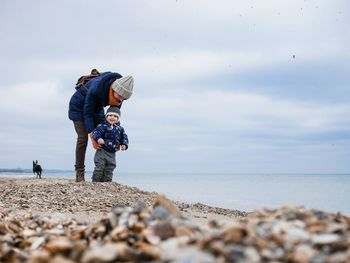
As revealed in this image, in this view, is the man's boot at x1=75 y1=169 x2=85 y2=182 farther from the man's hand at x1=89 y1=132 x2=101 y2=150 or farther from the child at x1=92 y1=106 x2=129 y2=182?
the man's hand at x1=89 y1=132 x2=101 y2=150

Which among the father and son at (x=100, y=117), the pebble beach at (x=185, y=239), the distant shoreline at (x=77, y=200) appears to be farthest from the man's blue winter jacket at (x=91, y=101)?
the pebble beach at (x=185, y=239)

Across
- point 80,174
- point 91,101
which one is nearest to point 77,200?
point 91,101

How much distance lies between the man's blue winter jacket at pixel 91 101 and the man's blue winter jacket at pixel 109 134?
17cm

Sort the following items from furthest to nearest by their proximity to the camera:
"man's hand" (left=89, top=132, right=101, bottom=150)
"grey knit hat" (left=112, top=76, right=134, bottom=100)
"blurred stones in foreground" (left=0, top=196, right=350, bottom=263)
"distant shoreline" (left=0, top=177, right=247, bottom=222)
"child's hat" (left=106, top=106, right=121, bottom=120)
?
"child's hat" (left=106, top=106, right=121, bottom=120)
"man's hand" (left=89, top=132, right=101, bottom=150)
"grey knit hat" (left=112, top=76, right=134, bottom=100)
"distant shoreline" (left=0, top=177, right=247, bottom=222)
"blurred stones in foreground" (left=0, top=196, right=350, bottom=263)

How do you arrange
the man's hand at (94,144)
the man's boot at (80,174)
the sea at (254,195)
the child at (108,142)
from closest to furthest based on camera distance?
1. the man's hand at (94,144)
2. the child at (108,142)
3. the man's boot at (80,174)
4. the sea at (254,195)

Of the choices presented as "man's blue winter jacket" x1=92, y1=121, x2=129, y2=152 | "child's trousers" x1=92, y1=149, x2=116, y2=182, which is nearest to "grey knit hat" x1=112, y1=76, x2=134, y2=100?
"man's blue winter jacket" x1=92, y1=121, x2=129, y2=152

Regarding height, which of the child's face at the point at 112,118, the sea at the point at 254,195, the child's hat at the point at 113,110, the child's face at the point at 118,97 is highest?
the child's face at the point at 118,97

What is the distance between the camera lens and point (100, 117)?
9.64m

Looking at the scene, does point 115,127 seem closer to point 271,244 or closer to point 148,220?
point 148,220

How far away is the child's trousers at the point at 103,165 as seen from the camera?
9.62 meters

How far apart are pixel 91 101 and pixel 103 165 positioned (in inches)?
59.8

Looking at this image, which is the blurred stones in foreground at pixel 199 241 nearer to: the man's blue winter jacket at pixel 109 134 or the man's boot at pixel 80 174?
the man's blue winter jacket at pixel 109 134

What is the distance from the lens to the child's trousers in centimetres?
962

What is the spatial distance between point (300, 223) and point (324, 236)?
0.33 meters
